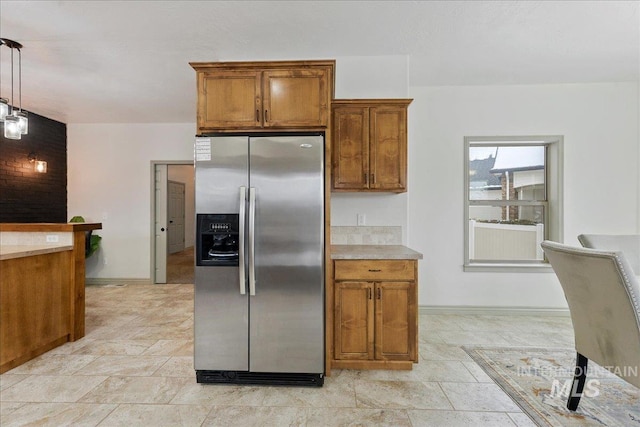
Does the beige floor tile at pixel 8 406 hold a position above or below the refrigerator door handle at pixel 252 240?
below

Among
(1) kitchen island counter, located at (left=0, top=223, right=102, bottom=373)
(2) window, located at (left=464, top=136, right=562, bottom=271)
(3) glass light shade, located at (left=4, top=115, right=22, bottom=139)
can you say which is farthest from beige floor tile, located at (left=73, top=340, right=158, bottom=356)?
(2) window, located at (left=464, top=136, right=562, bottom=271)

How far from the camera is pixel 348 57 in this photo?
3117 mm

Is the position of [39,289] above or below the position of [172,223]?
below

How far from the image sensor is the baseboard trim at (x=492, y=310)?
375 cm

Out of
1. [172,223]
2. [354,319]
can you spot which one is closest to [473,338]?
[354,319]

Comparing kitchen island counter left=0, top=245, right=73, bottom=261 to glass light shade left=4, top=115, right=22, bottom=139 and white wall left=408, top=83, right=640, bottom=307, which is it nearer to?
glass light shade left=4, top=115, right=22, bottom=139

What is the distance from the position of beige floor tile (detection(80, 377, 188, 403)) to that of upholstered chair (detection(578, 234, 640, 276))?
10.7ft

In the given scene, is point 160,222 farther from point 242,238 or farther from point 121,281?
point 242,238

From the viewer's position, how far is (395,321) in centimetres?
242

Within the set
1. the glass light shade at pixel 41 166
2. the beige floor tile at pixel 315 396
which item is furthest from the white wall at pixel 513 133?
the glass light shade at pixel 41 166

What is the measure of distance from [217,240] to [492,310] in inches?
132

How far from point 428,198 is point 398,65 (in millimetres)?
1558

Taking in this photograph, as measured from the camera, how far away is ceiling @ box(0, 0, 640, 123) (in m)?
2.36

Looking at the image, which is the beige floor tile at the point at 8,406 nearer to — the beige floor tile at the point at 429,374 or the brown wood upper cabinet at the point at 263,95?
the brown wood upper cabinet at the point at 263,95
